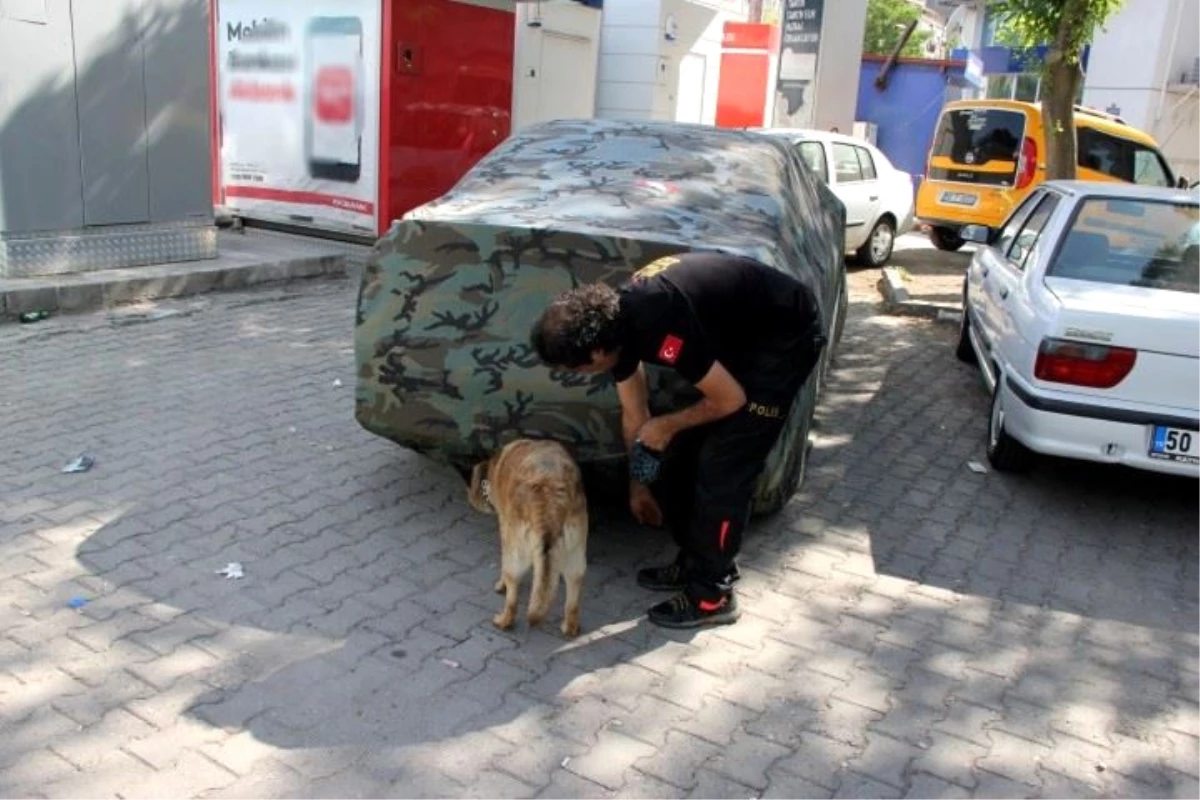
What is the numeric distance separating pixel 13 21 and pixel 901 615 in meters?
7.06

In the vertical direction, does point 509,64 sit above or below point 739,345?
above

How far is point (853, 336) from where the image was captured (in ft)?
28.3

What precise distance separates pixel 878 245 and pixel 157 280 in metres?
8.04

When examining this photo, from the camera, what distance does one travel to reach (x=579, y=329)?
3064 mm

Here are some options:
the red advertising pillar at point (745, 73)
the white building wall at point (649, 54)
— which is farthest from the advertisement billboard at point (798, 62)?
the white building wall at point (649, 54)

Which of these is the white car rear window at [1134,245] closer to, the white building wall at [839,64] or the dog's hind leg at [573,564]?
the dog's hind leg at [573,564]

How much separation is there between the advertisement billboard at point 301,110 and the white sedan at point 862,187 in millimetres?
4274

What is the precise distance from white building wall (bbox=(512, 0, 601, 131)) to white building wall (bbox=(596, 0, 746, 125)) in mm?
1043

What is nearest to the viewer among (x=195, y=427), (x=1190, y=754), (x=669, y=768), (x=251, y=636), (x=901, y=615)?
(x=669, y=768)

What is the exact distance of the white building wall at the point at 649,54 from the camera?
15445 millimetres

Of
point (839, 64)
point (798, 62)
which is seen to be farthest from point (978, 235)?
point (839, 64)

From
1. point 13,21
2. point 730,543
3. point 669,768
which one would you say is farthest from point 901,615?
point 13,21

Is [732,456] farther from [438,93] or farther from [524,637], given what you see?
[438,93]

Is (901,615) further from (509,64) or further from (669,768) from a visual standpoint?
(509,64)
